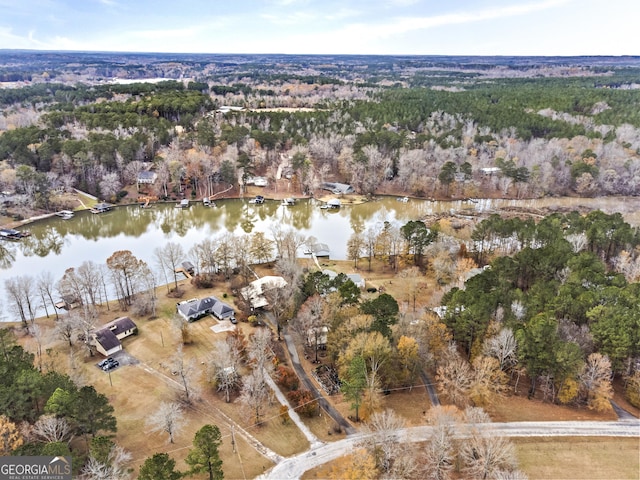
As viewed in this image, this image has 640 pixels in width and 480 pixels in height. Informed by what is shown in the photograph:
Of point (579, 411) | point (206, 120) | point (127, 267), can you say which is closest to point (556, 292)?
point (579, 411)

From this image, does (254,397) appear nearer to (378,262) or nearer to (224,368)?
(224,368)

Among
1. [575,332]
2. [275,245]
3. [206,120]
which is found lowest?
[275,245]

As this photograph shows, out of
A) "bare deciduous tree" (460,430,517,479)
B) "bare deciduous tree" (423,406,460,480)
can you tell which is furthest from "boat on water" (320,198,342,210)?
"bare deciduous tree" (460,430,517,479)

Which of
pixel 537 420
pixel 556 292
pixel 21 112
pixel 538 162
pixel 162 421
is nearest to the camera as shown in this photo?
pixel 162 421

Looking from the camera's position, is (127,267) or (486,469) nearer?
(486,469)

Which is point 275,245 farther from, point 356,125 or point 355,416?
point 356,125

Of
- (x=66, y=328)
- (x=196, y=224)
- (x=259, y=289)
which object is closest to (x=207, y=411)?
(x=259, y=289)

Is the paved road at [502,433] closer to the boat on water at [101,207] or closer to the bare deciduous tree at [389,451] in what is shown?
the bare deciduous tree at [389,451]
